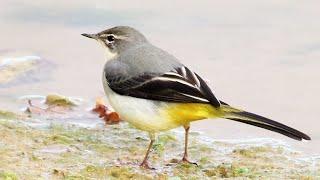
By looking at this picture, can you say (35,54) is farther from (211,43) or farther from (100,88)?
(211,43)

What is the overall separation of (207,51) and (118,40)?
232cm

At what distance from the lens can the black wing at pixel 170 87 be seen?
8.09 meters

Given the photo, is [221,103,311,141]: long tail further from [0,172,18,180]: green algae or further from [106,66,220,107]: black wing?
[0,172,18,180]: green algae

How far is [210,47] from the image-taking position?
37.3 ft

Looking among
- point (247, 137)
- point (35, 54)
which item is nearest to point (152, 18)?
point (35, 54)

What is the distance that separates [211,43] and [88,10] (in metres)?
1.82

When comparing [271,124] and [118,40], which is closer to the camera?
[271,124]

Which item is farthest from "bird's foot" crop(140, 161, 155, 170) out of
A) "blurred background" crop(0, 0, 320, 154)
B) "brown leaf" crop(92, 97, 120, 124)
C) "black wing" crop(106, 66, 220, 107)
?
"brown leaf" crop(92, 97, 120, 124)

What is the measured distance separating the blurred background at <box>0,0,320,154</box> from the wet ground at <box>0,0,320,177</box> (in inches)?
0.5

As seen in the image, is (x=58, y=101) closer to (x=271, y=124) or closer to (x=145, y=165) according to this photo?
(x=145, y=165)

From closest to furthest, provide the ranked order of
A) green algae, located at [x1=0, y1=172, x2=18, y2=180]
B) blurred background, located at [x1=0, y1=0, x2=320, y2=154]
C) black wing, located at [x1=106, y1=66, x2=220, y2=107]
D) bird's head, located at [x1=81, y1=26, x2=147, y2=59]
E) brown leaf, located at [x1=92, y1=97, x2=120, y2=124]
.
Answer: green algae, located at [x1=0, y1=172, x2=18, y2=180] → black wing, located at [x1=106, y1=66, x2=220, y2=107] → bird's head, located at [x1=81, y1=26, x2=147, y2=59] → brown leaf, located at [x1=92, y1=97, x2=120, y2=124] → blurred background, located at [x1=0, y1=0, x2=320, y2=154]

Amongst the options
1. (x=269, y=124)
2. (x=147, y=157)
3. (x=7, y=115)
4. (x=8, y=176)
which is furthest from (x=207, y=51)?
(x=8, y=176)

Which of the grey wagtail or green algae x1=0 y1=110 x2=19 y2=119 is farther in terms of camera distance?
green algae x1=0 y1=110 x2=19 y2=119

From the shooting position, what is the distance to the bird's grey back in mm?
8438
